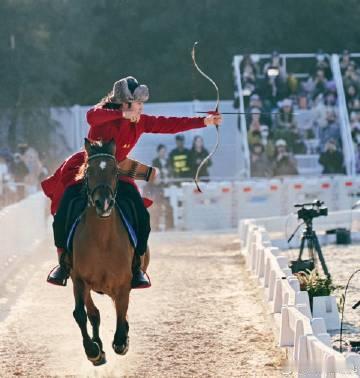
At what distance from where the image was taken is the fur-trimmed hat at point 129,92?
10703mm

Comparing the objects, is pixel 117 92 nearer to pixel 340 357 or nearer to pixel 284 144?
pixel 340 357

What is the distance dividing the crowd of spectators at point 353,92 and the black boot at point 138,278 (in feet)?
64.1

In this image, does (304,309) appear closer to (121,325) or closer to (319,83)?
(121,325)

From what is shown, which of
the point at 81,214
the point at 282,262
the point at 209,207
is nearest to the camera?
the point at 81,214

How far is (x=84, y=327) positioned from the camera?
1041 centimetres

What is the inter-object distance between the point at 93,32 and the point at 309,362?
2909 cm

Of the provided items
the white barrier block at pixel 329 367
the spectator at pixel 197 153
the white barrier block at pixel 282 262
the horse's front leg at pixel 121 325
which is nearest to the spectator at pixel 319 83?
the spectator at pixel 197 153

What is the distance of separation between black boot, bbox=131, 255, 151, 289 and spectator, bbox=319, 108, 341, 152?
63.9 ft

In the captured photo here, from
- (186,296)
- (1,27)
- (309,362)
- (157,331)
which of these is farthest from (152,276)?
(1,27)

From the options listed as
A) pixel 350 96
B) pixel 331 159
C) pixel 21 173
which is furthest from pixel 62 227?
pixel 350 96

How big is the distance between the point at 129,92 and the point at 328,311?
335cm

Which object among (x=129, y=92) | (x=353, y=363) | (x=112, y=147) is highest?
(x=129, y=92)

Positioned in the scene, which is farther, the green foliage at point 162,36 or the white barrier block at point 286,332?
the green foliage at point 162,36

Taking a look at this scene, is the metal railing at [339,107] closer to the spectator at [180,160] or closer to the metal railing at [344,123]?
the metal railing at [344,123]
